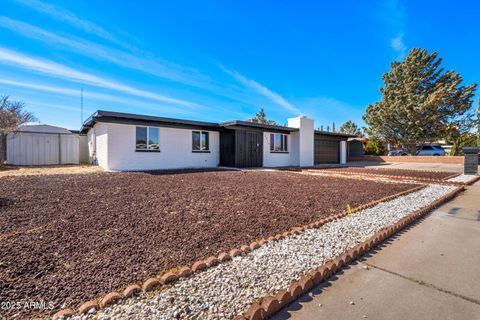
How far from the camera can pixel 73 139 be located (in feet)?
49.0

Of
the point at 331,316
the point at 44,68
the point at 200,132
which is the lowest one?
the point at 331,316

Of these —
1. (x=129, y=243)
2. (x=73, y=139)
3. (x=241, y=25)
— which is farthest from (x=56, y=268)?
(x=73, y=139)

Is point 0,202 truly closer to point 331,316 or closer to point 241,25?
point 331,316

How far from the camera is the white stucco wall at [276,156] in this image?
592 inches

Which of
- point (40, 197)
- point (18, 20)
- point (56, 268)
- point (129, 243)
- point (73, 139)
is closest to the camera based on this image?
point (56, 268)

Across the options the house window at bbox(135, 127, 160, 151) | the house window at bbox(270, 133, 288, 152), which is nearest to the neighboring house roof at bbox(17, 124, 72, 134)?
the house window at bbox(135, 127, 160, 151)

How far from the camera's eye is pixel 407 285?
6.77 feet

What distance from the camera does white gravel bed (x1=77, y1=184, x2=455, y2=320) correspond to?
159cm

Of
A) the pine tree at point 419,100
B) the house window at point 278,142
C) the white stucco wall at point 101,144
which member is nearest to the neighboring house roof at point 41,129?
the white stucco wall at point 101,144

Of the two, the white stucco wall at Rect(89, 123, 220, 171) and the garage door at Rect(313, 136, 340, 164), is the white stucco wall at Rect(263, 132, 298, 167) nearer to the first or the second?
the garage door at Rect(313, 136, 340, 164)

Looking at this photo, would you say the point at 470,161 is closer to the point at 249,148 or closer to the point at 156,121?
the point at 249,148

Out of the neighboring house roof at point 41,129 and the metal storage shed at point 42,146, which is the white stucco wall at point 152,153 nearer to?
the metal storage shed at point 42,146

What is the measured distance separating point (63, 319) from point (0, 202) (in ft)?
15.6

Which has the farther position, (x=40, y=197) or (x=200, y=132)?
(x=200, y=132)
